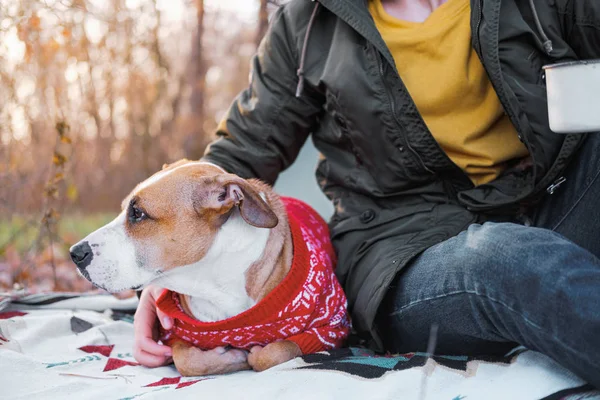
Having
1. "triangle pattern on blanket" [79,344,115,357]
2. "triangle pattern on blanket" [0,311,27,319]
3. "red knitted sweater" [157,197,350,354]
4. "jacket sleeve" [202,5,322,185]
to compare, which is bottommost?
"triangle pattern on blanket" [79,344,115,357]

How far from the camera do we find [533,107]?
1884 millimetres

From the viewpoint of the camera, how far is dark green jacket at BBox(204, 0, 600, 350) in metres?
1.88

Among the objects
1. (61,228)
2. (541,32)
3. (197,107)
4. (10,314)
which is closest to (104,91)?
(61,228)

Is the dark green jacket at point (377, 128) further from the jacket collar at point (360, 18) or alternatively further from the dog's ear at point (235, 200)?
the dog's ear at point (235, 200)

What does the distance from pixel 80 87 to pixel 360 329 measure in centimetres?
286

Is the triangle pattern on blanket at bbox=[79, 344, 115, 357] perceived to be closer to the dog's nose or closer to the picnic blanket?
the picnic blanket

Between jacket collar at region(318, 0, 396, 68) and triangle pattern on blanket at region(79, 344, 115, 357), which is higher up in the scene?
jacket collar at region(318, 0, 396, 68)

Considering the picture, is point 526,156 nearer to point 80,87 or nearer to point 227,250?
point 227,250

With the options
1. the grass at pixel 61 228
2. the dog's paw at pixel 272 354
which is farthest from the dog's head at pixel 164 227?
the grass at pixel 61 228

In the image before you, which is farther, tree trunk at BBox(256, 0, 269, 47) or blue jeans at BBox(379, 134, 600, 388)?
tree trunk at BBox(256, 0, 269, 47)

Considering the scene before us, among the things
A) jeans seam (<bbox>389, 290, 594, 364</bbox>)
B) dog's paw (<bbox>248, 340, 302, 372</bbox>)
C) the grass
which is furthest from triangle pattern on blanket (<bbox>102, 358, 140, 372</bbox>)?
the grass

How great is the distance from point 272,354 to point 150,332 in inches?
17.6

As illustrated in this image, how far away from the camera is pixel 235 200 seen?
183cm

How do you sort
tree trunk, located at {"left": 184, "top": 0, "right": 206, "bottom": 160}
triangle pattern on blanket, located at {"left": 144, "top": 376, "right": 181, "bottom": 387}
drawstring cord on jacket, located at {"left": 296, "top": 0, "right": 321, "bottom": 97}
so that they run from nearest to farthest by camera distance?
triangle pattern on blanket, located at {"left": 144, "top": 376, "right": 181, "bottom": 387}, drawstring cord on jacket, located at {"left": 296, "top": 0, "right": 321, "bottom": 97}, tree trunk, located at {"left": 184, "top": 0, "right": 206, "bottom": 160}
